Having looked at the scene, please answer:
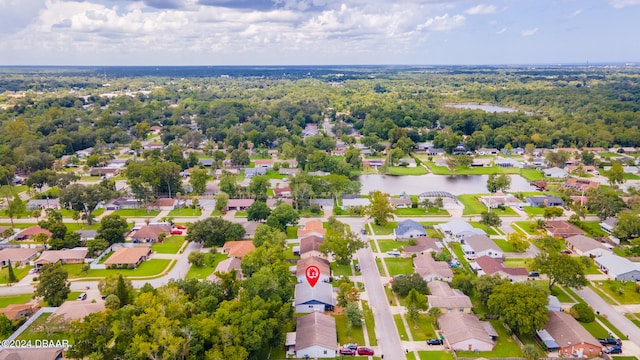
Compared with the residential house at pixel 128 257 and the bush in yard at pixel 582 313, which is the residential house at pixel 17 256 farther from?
the bush in yard at pixel 582 313

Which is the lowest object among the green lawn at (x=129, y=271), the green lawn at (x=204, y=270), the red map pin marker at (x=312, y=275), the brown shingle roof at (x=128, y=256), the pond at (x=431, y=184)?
the green lawn at (x=129, y=271)

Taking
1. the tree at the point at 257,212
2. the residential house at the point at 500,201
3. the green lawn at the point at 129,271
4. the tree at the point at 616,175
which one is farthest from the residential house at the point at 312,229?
the tree at the point at 616,175

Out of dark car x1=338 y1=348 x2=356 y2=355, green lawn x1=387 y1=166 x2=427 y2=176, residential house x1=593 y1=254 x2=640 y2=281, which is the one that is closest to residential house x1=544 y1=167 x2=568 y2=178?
green lawn x1=387 y1=166 x2=427 y2=176

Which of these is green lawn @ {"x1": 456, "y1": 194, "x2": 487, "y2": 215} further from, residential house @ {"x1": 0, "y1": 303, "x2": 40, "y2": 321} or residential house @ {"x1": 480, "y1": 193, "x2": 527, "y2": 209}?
residential house @ {"x1": 0, "y1": 303, "x2": 40, "y2": 321}

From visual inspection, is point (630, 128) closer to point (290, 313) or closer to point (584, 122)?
point (584, 122)

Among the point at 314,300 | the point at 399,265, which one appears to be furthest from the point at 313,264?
the point at 399,265
